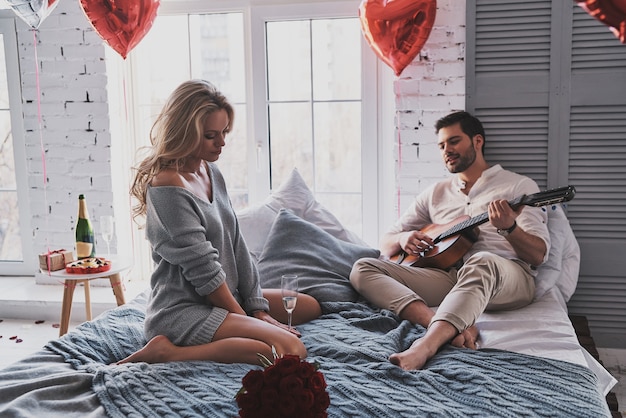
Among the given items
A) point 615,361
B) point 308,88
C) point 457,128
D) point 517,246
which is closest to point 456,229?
point 517,246

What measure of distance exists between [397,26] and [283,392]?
2130 mm

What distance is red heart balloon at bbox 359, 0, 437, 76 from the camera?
301 cm

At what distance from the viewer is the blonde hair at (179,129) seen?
223 centimetres

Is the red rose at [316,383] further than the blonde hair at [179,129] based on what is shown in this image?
No

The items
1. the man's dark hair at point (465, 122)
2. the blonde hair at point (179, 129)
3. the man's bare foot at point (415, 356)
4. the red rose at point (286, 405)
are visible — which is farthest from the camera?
the man's dark hair at point (465, 122)

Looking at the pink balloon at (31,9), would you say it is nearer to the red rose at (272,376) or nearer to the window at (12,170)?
the window at (12,170)

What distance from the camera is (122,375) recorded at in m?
1.87

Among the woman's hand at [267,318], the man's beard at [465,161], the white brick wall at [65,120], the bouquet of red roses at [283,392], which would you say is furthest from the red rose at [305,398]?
the white brick wall at [65,120]

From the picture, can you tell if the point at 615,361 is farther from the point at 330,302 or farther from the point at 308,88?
the point at 308,88

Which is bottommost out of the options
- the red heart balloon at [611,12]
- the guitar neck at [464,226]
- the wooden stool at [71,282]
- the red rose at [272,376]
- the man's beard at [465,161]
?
the wooden stool at [71,282]

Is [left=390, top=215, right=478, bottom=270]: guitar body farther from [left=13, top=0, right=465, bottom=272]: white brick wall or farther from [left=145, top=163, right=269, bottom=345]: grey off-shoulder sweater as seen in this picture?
[left=145, top=163, right=269, bottom=345]: grey off-shoulder sweater

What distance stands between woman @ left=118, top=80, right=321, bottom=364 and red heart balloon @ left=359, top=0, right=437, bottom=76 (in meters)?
1.03

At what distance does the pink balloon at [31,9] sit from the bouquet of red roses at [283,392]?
2183 mm

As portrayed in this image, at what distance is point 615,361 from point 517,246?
875mm
